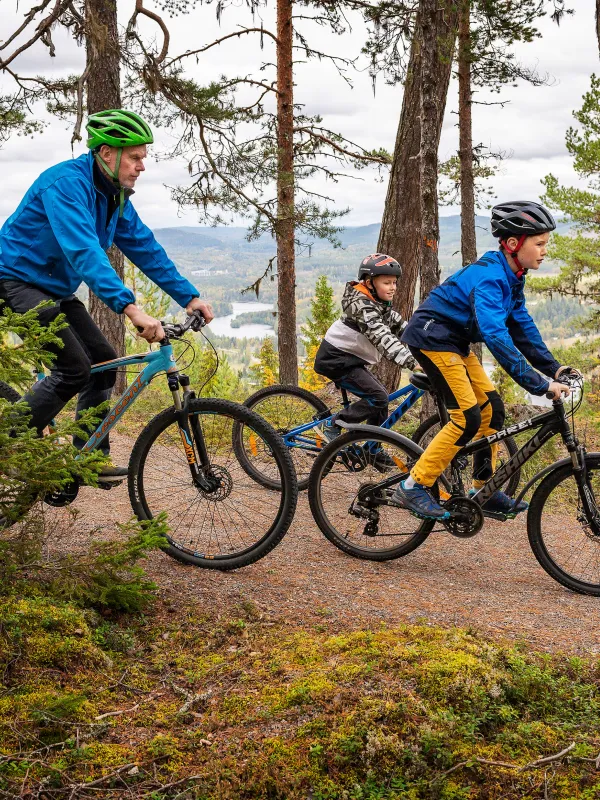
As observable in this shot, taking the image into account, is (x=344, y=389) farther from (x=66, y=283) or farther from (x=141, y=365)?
(x=66, y=283)

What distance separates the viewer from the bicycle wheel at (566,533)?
4.83 metres

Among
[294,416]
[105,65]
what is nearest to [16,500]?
[294,416]

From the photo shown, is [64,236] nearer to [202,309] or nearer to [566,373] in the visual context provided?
[202,309]

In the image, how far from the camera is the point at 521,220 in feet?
15.3

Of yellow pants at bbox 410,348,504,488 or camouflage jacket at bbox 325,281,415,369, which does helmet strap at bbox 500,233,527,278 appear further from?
camouflage jacket at bbox 325,281,415,369

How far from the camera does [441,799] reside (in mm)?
2582

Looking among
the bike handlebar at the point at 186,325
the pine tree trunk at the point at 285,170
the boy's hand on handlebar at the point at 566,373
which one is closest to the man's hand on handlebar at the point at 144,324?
the bike handlebar at the point at 186,325

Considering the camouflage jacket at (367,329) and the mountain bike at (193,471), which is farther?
the camouflage jacket at (367,329)

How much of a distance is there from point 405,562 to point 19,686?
3.11m

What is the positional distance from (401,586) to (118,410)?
2.22 m

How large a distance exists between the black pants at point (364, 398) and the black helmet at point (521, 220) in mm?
1860

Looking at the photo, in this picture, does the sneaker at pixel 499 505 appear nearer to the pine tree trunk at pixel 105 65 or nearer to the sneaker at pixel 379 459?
the sneaker at pixel 379 459

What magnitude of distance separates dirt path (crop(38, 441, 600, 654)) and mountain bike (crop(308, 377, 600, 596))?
0.59ft

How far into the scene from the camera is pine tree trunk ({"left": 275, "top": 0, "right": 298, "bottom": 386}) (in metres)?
14.0
